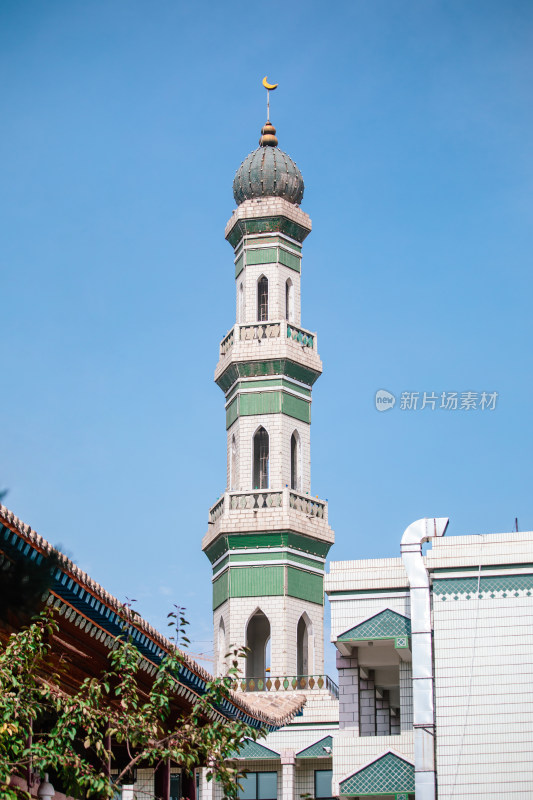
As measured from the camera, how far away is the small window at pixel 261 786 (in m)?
35.0

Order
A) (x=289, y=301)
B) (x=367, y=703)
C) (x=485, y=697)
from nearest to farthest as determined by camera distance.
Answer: (x=485, y=697) < (x=367, y=703) < (x=289, y=301)

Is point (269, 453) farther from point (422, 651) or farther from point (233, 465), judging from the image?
point (422, 651)

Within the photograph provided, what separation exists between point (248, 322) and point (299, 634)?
1015cm

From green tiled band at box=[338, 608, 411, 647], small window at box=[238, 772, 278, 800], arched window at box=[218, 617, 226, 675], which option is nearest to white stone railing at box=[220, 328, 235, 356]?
arched window at box=[218, 617, 226, 675]

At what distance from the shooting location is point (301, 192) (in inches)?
1679

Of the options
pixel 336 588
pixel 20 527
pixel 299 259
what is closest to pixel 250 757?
pixel 336 588

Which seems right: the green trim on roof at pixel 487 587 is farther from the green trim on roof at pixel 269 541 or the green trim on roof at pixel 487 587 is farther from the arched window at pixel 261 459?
the arched window at pixel 261 459

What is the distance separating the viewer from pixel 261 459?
132ft

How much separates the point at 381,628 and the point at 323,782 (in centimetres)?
1085

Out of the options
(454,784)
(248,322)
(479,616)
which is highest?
(248,322)

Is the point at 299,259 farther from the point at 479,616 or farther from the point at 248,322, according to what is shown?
the point at 479,616

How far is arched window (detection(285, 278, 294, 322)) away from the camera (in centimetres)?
4120

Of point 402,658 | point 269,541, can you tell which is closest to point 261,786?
point 269,541

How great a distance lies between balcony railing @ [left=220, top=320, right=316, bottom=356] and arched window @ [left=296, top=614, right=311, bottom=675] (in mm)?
8889
